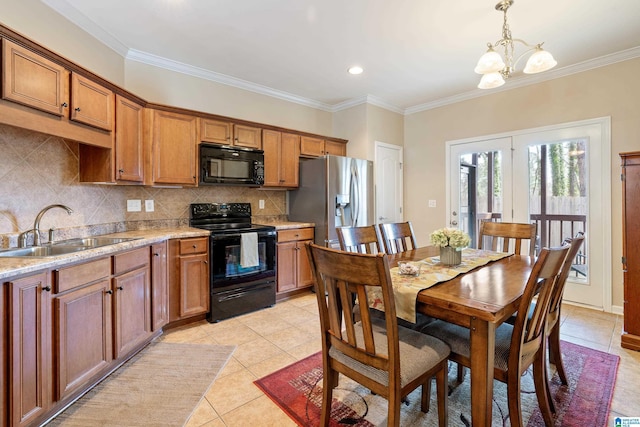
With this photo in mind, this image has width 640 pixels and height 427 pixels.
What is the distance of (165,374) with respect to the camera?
2170 millimetres

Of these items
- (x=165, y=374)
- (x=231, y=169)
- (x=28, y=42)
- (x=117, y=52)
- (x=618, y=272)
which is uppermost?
(x=117, y=52)

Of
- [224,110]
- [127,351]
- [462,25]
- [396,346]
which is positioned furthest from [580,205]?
[127,351]

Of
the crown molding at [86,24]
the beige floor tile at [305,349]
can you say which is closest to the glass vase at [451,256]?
the beige floor tile at [305,349]

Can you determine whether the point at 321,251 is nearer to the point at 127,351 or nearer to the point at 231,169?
the point at 127,351

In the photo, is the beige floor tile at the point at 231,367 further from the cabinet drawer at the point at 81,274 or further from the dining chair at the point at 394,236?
the dining chair at the point at 394,236

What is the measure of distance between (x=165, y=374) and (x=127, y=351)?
1.12 ft

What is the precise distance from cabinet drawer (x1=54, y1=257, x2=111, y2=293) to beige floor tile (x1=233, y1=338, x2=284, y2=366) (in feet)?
3.68

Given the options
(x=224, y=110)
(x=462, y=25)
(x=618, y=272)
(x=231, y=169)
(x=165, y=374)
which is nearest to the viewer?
(x=165, y=374)

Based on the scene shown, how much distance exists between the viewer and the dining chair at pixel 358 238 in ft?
7.08

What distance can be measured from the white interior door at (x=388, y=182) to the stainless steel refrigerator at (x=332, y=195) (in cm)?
25

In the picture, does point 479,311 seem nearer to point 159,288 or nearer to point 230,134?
point 159,288

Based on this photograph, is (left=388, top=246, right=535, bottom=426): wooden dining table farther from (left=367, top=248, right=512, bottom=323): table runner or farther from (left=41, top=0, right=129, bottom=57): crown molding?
(left=41, top=0, right=129, bottom=57): crown molding

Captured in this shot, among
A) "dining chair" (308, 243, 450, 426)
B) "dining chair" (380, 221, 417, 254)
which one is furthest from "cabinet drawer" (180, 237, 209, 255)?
"dining chair" (308, 243, 450, 426)

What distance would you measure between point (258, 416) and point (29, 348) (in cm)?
120
